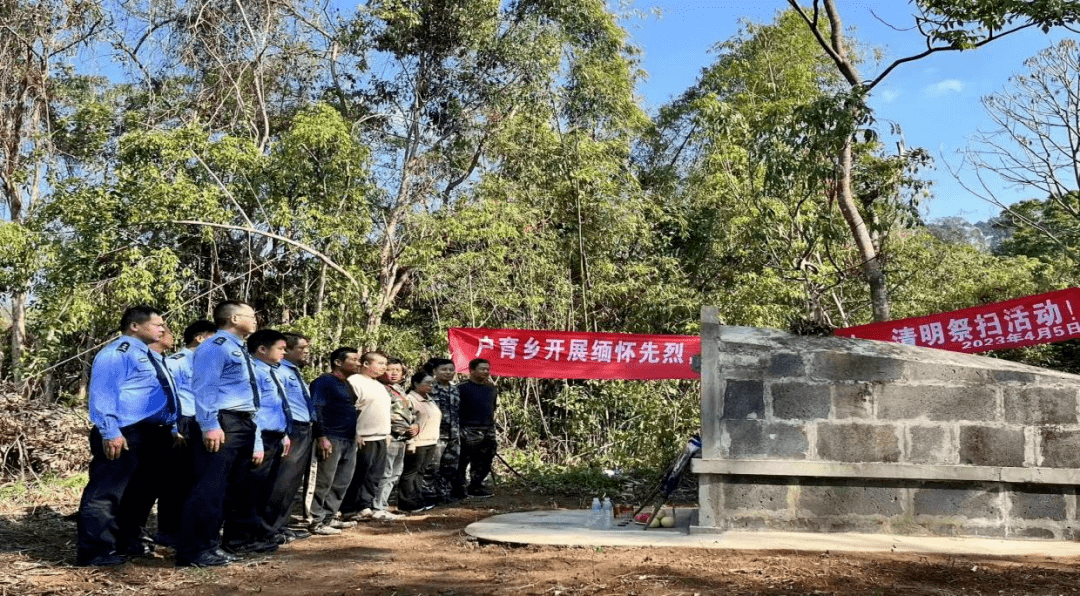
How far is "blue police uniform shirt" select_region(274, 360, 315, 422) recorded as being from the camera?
6086mm

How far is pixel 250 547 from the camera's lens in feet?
18.5

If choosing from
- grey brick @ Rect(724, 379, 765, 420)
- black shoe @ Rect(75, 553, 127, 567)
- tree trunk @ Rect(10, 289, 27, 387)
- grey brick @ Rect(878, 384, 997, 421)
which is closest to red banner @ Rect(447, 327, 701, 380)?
grey brick @ Rect(724, 379, 765, 420)

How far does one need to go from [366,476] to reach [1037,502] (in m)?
4.91

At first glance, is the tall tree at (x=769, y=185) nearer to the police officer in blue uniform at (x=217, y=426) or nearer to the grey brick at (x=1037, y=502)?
the grey brick at (x=1037, y=502)

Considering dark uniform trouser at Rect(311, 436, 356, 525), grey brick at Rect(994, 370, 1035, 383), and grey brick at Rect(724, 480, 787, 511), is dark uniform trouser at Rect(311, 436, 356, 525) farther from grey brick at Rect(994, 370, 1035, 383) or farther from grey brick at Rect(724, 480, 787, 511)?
grey brick at Rect(994, 370, 1035, 383)

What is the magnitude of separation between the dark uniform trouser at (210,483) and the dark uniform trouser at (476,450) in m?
3.60

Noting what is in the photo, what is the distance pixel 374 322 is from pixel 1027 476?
337 inches

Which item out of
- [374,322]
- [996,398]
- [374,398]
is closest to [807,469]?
[996,398]

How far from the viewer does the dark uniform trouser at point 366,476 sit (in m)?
7.18

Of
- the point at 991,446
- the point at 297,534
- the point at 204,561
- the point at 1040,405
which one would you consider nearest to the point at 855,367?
the point at 991,446

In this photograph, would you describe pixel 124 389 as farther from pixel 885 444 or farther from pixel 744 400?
pixel 885 444

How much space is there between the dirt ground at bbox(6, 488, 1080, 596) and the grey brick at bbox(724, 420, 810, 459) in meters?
0.78

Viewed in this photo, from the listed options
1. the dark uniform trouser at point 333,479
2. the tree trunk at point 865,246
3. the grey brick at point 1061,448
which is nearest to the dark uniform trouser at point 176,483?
the dark uniform trouser at point 333,479

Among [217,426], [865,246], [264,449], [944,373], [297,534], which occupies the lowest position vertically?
[297,534]
